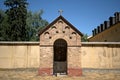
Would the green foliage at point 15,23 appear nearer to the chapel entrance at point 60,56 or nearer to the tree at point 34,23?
the tree at point 34,23

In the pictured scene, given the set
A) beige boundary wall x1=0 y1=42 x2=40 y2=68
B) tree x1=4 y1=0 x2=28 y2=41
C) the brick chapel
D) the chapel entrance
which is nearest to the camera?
the brick chapel

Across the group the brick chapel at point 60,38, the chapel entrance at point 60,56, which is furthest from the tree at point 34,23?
the brick chapel at point 60,38

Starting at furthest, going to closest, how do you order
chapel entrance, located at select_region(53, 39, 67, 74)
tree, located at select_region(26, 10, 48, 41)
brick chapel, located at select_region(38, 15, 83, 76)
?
tree, located at select_region(26, 10, 48, 41) < chapel entrance, located at select_region(53, 39, 67, 74) < brick chapel, located at select_region(38, 15, 83, 76)

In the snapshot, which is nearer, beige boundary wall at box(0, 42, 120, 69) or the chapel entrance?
the chapel entrance

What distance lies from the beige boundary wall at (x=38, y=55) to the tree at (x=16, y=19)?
20.2 m

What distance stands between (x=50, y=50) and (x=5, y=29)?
88.3 feet

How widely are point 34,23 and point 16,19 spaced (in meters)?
15.1

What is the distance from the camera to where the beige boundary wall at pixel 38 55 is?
2041 centimetres

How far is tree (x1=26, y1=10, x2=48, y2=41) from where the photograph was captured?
178 feet

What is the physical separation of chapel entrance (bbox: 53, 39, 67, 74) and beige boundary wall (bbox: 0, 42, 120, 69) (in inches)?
80.0

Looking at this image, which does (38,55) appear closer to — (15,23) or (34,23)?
(15,23)

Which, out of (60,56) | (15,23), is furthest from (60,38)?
(15,23)

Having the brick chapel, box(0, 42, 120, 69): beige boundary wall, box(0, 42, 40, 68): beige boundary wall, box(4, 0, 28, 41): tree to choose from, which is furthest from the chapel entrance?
box(4, 0, 28, 41): tree

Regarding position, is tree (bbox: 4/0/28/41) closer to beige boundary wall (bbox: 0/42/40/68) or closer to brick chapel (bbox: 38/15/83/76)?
beige boundary wall (bbox: 0/42/40/68)
